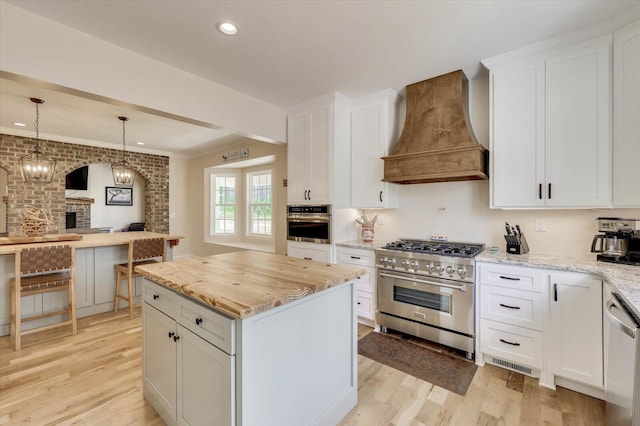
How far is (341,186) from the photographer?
3506mm

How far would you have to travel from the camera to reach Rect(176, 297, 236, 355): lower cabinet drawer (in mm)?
1232

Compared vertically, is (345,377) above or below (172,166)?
below

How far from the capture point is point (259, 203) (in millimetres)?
5934

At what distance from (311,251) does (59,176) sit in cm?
520

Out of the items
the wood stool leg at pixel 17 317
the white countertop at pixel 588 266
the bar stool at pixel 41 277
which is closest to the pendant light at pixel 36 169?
the bar stool at pixel 41 277

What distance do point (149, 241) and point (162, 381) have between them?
7.65ft

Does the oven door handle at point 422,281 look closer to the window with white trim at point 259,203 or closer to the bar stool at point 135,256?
the bar stool at point 135,256

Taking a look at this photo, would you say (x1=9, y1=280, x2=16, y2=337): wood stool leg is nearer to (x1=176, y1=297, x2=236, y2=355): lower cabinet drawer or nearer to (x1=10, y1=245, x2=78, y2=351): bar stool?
(x1=10, y1=245, x2=78, y2=351): bar stool

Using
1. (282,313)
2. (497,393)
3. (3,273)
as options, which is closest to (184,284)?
(282,313)

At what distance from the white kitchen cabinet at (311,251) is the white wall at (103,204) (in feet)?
20.1

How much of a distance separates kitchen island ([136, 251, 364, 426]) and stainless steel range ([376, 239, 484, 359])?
115cm

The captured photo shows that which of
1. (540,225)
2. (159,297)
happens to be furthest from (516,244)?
(159,297)

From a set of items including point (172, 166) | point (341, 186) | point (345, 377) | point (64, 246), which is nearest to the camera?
point (345, 377)

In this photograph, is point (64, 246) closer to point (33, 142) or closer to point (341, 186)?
point (341, 186)
